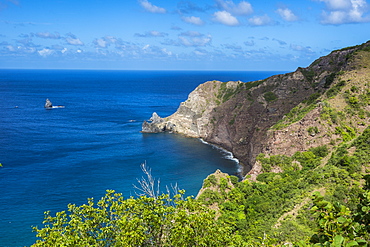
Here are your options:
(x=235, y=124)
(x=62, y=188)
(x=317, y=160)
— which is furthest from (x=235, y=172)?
(x=62, y=188)

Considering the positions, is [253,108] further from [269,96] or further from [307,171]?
[307,171]

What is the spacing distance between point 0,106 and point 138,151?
10579 cm

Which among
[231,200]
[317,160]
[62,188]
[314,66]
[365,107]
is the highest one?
[314,66]

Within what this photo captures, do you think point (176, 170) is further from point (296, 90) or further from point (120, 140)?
point (296, 90)

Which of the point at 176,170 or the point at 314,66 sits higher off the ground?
the point at 314,66

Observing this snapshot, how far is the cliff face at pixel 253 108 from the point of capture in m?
78.6

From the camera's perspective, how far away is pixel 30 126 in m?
120

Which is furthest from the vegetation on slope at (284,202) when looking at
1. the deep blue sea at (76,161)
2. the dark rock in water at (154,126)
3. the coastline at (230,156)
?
the dark rock in water at (154,126)

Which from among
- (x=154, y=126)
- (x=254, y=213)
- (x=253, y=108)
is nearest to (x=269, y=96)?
(x=253, y=108)

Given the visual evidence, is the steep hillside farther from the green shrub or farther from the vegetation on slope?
the green shrub

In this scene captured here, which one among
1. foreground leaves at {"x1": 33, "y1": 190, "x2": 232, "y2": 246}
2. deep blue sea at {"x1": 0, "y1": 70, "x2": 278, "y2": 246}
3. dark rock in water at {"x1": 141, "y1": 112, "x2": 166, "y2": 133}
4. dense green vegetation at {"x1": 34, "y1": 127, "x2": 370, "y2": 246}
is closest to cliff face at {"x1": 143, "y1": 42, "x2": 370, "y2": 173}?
dark rock in water at {"x1": 141, "y1": 112, "x2": 166, "y2": 133}

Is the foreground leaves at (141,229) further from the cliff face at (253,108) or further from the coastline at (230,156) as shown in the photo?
the coastline at (230,156)

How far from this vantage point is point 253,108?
328ft

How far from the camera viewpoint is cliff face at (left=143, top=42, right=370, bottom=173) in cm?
7856
